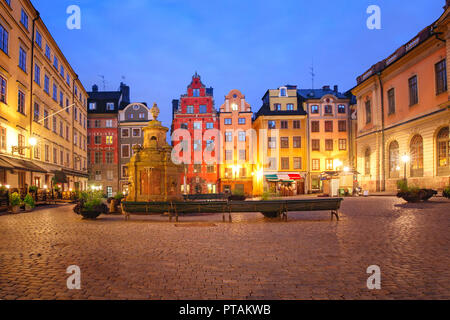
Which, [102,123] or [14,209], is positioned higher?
[102,123]

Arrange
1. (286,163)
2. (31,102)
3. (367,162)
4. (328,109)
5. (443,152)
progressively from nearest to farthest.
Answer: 1. (443,152)
2. (31,102)
3. (367,162)
4. (286,163)
5. (328,109)

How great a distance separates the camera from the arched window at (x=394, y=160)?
33.2 m

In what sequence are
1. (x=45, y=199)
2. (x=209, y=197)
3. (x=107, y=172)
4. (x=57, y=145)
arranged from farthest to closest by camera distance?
(x=107, y=172) < (x=57, y=145) < (x=45, y=199) < (x=209, y=197)

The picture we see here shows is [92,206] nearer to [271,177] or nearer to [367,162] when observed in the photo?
[367,162]

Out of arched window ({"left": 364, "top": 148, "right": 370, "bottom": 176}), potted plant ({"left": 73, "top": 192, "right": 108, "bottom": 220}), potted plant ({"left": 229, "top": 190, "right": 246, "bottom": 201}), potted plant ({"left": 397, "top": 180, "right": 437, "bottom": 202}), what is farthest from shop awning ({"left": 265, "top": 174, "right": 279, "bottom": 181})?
potted plant ({"left": 73, "top": 192, "right": 108, "bottom": 220})

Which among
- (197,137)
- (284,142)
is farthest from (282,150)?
(197,137)

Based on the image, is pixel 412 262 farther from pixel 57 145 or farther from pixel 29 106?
pixel 57 145

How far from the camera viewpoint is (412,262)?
20.6 feet

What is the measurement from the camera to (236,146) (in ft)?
170

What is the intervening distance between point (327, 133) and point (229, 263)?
156 ft

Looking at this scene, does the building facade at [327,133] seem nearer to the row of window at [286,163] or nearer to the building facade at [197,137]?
the row of window at [286,163]

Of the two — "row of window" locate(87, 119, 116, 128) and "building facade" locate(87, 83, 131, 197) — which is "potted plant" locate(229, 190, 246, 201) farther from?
"row of window" locate(87, 119, 116, 128)
